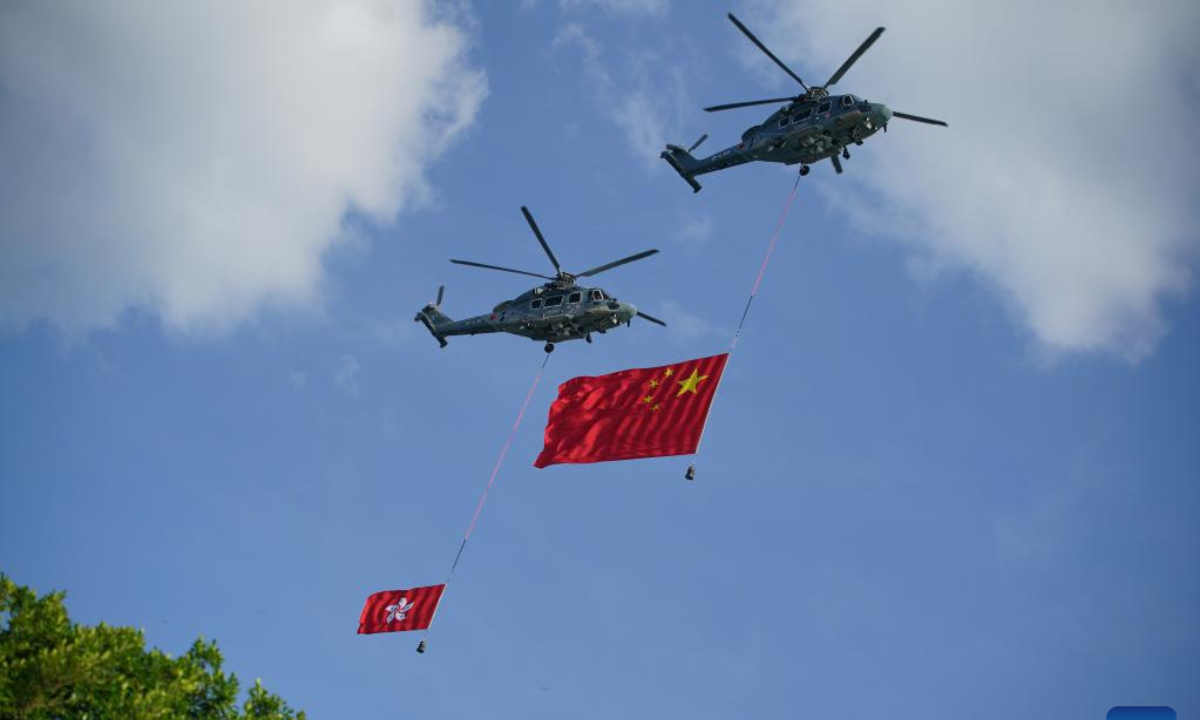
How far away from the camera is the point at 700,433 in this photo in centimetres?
4550

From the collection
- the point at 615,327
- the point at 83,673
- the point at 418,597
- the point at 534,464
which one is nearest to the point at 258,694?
the point at 83,673

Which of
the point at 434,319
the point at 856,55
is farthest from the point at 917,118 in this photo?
the point at 434,319

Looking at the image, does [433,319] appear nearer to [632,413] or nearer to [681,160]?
[681,160]

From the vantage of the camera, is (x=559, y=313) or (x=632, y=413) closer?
(x=632, y=413)

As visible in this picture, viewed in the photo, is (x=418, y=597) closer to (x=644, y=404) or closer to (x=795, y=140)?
(x=644, y=404)

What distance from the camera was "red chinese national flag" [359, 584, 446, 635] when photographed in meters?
47.7

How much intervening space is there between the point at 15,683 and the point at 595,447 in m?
23.8

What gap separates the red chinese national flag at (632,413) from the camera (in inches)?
1828

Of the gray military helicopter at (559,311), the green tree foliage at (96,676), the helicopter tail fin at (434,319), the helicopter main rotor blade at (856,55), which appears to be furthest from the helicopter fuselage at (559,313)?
the green tree foliage at (96,676)

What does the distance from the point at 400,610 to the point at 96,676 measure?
16.1m

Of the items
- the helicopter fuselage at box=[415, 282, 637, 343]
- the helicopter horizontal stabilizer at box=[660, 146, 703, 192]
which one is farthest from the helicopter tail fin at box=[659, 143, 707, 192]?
the helicopter fuselage at box=[415, 282, 637, 343]

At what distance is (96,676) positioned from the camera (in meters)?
33.8

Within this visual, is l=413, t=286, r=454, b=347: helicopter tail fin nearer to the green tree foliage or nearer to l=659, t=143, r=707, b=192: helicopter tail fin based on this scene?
l=659, t=143, r=707, b=192: helicopter tail fin

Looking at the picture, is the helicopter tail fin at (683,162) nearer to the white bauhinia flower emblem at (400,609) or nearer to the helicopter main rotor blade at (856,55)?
the helicopter main rotor blade at (856,55)
